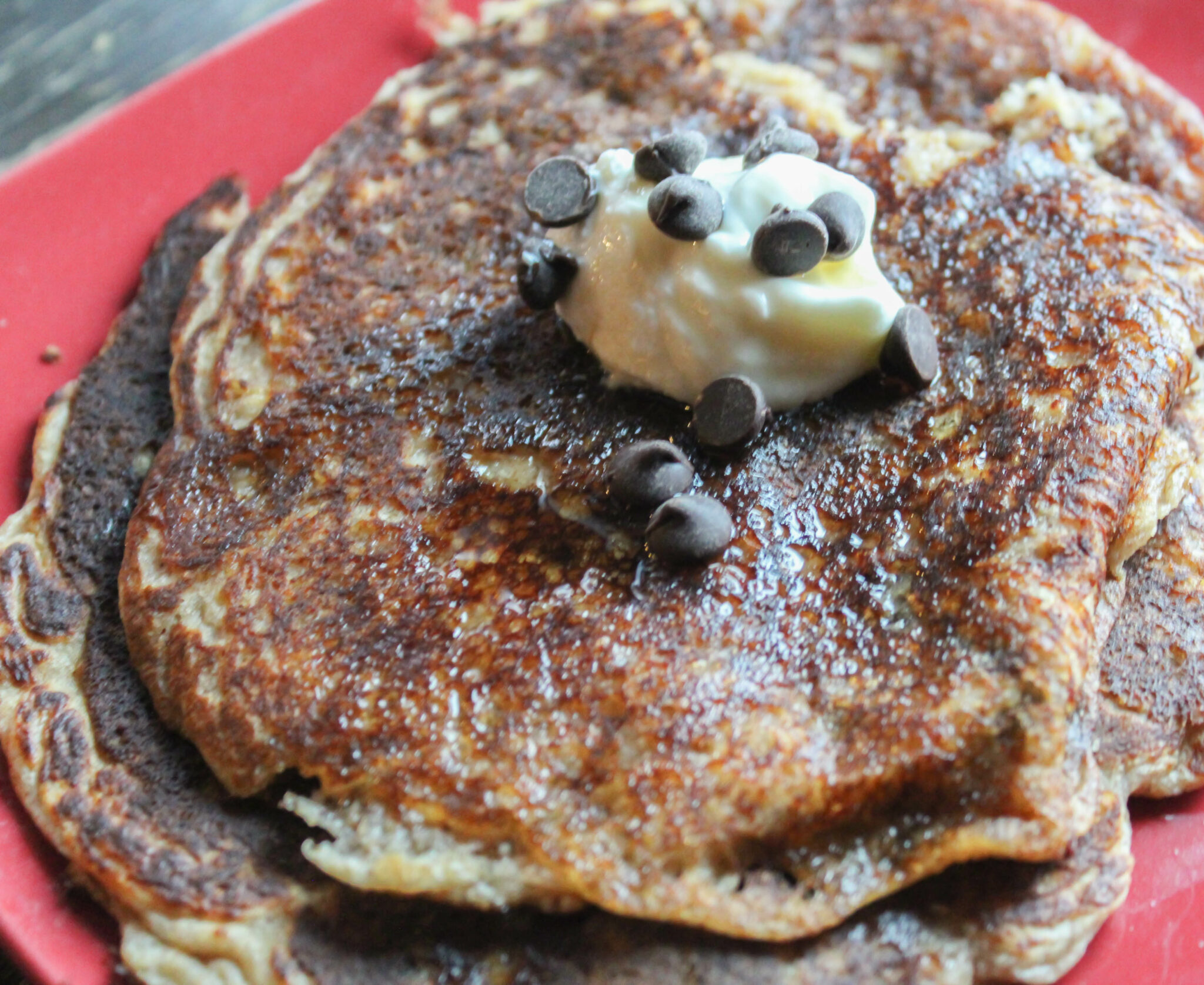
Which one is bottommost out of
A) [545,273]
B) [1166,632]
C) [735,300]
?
[1166,632]

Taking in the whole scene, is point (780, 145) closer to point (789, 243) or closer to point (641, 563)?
point (789, 243)

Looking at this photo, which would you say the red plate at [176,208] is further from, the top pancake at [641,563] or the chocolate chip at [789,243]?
the chocolate chip at [789,243]

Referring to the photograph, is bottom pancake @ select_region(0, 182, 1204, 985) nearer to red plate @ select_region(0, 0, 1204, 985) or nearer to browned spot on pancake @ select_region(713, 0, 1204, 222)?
red plate @ select_region(0, 0, 1204, 985)

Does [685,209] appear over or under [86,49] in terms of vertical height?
under

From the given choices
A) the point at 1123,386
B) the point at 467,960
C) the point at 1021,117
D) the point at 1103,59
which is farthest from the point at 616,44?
the point at 467,960

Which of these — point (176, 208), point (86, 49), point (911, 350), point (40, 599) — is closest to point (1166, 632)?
point (911, 350)

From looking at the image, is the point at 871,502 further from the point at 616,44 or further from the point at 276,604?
the point at 616,44
